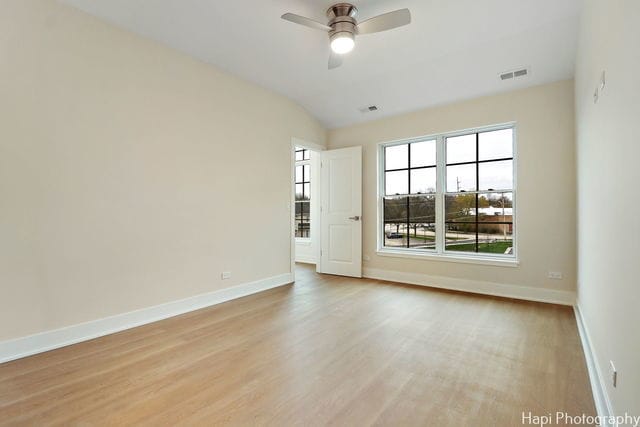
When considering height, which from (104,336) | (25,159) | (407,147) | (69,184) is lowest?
(104,336)

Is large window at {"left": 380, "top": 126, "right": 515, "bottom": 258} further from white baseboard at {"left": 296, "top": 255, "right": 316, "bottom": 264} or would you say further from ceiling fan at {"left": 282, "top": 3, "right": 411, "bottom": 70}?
ceiling fan at {"left": 282, "top": 3, "right": 411, "bottom": 70}

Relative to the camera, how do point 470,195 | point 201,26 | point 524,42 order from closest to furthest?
point 201,26 < point 524,42 < point 470,195

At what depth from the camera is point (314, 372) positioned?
2156 mm

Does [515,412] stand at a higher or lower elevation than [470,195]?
lower

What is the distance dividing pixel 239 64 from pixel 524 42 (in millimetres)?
3259

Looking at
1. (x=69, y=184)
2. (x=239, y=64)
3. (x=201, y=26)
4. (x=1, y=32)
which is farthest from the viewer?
(x=239, y=64)

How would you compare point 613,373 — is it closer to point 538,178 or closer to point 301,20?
point 538,178

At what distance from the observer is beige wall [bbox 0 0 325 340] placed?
2.43 m

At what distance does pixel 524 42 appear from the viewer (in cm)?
326

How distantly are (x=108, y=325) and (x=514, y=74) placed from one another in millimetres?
5265

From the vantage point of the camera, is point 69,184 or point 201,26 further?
point 201,26

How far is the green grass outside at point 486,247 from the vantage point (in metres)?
4.20

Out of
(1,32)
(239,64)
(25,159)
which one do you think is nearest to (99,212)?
(25,159)

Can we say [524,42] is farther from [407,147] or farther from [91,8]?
[91,8]
